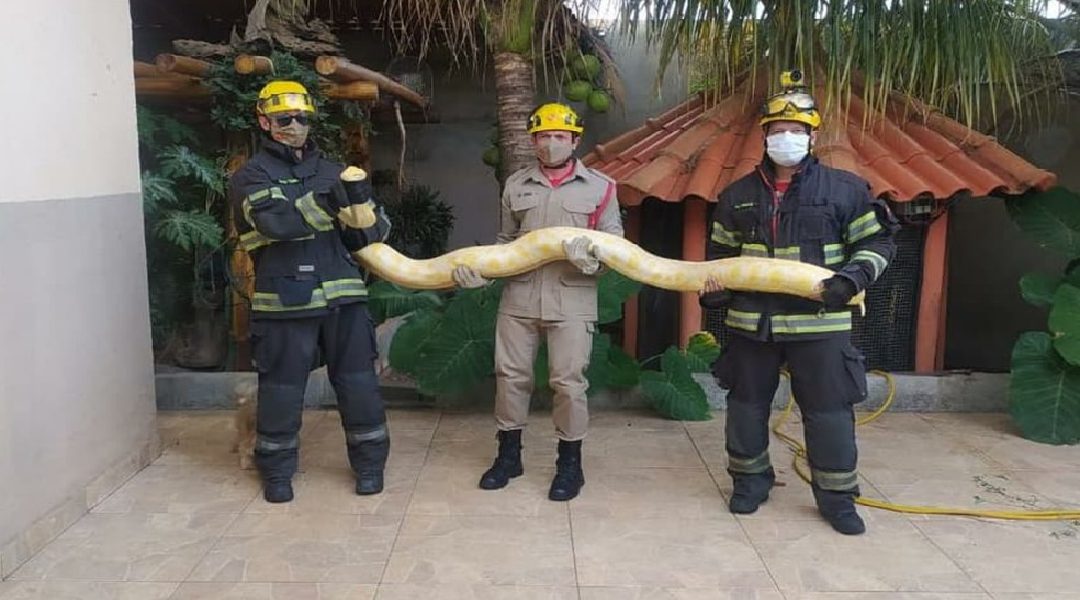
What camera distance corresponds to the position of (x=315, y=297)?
12.9 feet

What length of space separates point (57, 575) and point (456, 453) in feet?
6.84

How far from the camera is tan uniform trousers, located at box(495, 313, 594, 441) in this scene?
408 cm

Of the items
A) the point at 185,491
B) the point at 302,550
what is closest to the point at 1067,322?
the point at 302,550

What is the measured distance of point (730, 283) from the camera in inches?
147

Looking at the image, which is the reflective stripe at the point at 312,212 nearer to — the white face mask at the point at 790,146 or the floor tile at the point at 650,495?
the floor tile at the point at 650,495

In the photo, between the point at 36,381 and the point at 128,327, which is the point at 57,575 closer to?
the point at 36,381

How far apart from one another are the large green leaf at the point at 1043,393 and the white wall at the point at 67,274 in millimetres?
5162

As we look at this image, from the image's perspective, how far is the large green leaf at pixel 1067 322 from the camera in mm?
4910

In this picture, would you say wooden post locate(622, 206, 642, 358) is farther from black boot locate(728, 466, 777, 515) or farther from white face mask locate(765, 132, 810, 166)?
white face mask locate(765, 132, 810, 166)

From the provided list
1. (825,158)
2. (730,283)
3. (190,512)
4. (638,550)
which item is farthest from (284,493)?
(825,158)

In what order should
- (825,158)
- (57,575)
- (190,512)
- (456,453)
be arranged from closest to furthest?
(57,575) < (190,512) < (456,453) < (825,158)

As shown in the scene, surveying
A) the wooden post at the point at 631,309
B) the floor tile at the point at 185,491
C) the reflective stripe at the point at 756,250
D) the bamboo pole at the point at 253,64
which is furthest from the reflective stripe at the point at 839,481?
the bamboo pole at the point at 253,64

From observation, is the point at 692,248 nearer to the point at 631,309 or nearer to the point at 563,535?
the point at 631,309

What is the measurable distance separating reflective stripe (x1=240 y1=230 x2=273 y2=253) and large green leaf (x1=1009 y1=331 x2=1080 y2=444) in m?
4.47
